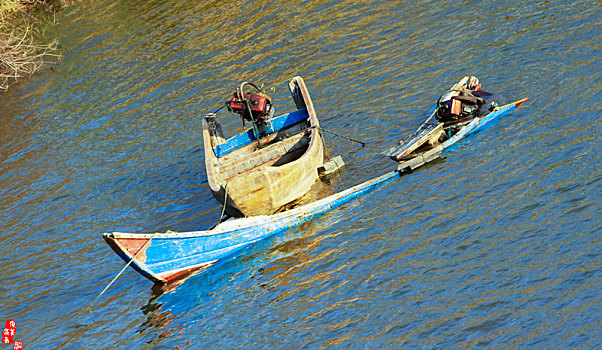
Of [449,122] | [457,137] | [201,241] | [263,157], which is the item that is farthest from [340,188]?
[201,241]

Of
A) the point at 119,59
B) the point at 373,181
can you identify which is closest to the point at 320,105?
the point at 373,181

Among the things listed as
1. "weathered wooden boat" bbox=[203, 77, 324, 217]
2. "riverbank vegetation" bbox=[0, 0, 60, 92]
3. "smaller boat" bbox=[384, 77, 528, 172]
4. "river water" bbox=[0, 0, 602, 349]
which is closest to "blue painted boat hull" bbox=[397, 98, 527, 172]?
"smaller boat" bbox=[384, 77, 528, 172]

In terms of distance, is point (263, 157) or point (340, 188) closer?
point (340, 188)

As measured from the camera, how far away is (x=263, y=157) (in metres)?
15.7

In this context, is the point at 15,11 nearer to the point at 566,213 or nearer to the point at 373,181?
the point at 373,181

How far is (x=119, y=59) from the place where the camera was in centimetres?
2733

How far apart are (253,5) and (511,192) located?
18322mm

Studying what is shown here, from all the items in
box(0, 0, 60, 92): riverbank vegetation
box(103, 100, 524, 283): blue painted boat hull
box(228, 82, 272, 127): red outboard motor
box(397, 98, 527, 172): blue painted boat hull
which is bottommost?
box(397, 98, 527, 172): blue painted boat hull

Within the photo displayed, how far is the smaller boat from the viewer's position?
14.7 metres

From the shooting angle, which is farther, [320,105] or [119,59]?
[119,59]

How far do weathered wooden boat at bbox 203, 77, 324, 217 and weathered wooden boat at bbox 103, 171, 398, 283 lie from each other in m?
0.38

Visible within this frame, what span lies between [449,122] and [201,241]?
22.9 ft

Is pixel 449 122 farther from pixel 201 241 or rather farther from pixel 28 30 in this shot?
pixel 28 30

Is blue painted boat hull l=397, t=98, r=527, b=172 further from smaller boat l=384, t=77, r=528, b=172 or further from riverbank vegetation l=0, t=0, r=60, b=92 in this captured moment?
riverbank vegetation l=0, t=0, r=60, b=92
